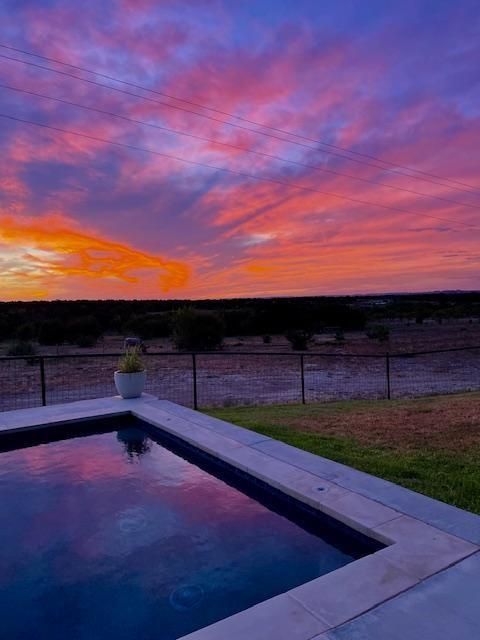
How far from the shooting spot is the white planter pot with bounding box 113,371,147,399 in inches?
281

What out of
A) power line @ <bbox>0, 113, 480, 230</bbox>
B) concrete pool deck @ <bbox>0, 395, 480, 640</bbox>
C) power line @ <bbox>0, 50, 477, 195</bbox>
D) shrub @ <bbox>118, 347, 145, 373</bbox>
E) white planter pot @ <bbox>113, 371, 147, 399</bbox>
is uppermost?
power line @ <bbox>0, 50, 477, 195</bbox>

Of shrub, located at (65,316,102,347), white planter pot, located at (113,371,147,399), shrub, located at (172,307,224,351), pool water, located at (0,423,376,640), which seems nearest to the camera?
pool water, located at (0,423,376,640)

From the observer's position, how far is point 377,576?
252cm

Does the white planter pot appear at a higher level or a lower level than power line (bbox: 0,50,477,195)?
lower

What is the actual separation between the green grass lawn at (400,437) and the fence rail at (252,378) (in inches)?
62.6

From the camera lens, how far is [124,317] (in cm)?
4041

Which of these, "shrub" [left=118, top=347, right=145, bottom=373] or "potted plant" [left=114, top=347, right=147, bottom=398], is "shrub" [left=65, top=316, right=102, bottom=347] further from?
"potted plant" [left=114, top=347, right=147, bottom=398]

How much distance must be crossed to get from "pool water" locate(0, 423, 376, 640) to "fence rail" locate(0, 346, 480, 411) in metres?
3.69

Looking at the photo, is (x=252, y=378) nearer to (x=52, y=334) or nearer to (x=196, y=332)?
(x=196, y=332)

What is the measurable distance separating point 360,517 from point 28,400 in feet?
31.7

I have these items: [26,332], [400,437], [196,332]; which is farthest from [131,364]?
[26,332]

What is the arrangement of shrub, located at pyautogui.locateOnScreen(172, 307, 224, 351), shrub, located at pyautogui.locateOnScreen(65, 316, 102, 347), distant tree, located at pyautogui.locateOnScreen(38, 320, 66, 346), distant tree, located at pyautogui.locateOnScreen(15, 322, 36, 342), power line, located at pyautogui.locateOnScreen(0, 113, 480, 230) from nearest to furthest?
power line, located at pyautogui.locateOnScreen(0, 113, 480, 230) → shrub, located at pyautogui.locateOnScreen(172, 307, 224, 351) → distant tree, located at pyautogui.locateOnScreen(38, 320, 66, 346) → shrub, located at pyautogui.locateOnScreen(65, 316, 102, 347) → distant tree, located at pyautogui.locateOnScreen(15, 322, 36, 342)

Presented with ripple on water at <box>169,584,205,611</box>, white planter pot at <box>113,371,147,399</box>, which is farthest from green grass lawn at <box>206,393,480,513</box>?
ripple on water at <box>169,584,205,611</box>

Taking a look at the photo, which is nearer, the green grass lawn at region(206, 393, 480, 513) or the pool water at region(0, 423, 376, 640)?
the pool water at region(0, 423, 376, 640)
